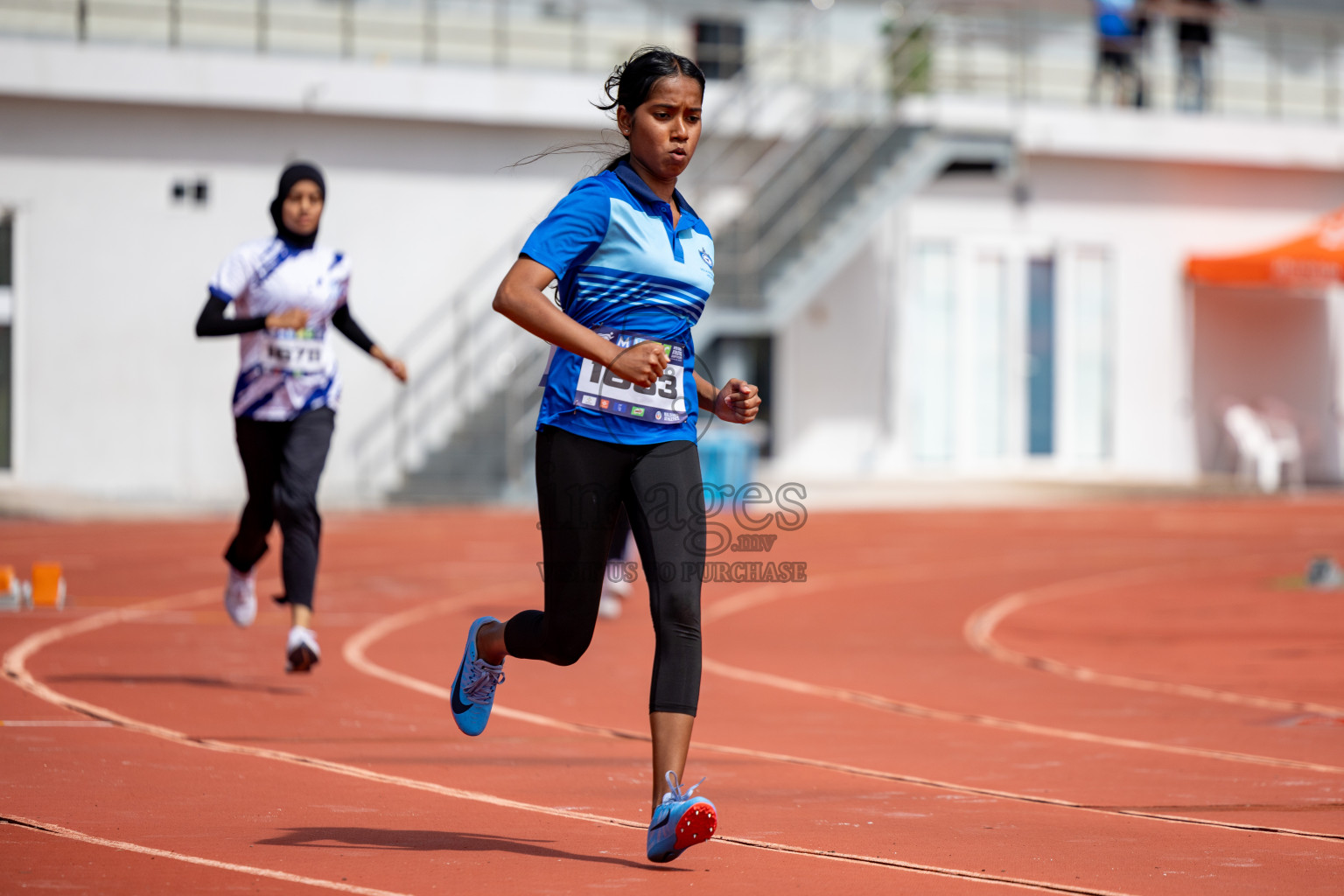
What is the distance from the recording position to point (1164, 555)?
1562 centimetres

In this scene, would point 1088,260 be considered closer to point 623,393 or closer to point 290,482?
point 290,482

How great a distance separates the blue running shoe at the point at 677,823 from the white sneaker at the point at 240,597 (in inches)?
171

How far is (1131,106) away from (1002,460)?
5.89 meters

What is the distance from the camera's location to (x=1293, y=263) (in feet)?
81.6

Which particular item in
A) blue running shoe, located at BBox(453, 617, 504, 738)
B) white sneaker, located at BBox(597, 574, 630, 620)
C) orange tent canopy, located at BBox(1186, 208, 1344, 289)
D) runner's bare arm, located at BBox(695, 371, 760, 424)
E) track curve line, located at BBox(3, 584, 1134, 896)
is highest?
orange tent canopy, located at BBox(1186, 208, 1344, 289)

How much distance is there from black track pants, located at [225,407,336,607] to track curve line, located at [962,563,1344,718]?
380cm

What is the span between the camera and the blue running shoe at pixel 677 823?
4328 mm

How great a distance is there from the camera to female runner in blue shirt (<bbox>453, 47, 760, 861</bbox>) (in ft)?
15.2

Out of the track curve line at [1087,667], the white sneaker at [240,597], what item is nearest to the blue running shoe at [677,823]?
the track curve line at [1087,667]

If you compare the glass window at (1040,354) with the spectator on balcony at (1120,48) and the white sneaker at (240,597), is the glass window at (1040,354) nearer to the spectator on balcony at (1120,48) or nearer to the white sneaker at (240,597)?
the spectator on balcony at (1120,48)

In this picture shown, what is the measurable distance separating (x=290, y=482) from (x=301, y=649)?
77 centimetres

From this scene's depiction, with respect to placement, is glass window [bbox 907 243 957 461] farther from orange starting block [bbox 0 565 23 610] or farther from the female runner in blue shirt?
the female runner in blue shirt

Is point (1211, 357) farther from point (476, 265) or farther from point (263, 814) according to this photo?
point (263, 814)

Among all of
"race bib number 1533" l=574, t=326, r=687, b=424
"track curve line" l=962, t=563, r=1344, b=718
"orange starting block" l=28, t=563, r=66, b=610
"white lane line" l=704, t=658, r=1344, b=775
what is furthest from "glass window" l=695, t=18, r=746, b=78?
"race bib number 1533" l=574, t=326, r=687, b=424
